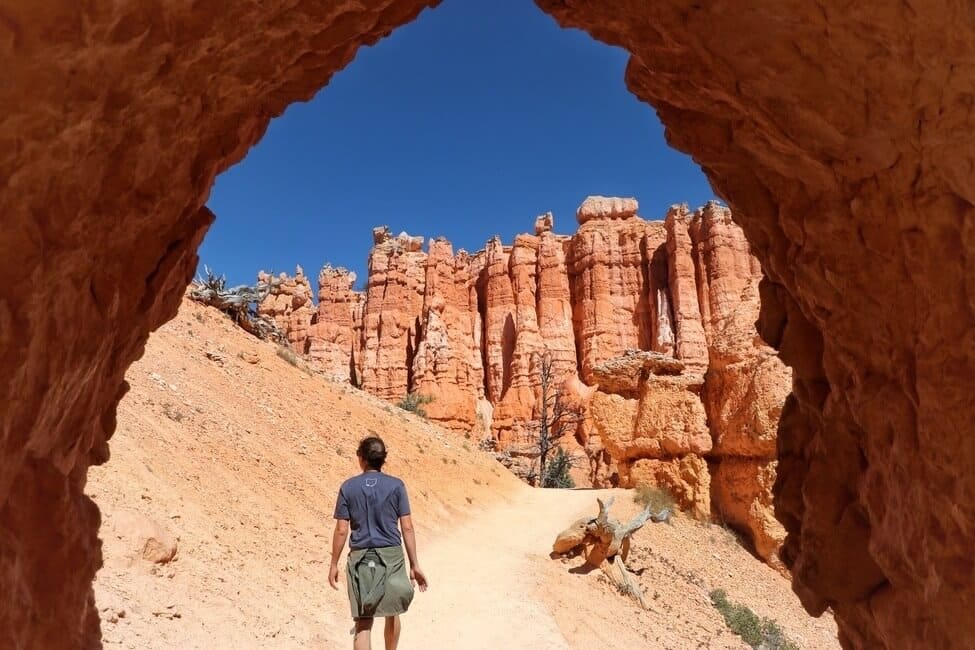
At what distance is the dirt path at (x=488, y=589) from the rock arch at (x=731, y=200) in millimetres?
4538

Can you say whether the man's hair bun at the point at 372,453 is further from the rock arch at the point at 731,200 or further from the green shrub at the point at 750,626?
the green shrub at the point at 750,626

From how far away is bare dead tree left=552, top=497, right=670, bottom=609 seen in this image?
12125 millimetres

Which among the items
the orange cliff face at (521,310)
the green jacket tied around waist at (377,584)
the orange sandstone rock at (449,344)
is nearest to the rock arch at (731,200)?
the green jacket tied around waist at (377,584)

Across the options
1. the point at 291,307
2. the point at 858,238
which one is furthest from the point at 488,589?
the point at 291,307

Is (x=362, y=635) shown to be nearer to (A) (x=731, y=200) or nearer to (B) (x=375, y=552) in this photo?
(B) (x=375, y=552)

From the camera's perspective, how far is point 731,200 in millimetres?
4914

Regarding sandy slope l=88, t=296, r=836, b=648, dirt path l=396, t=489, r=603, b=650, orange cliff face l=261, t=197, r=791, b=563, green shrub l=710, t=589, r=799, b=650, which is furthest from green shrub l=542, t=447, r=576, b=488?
green shrub l=710, t=589, r=799, b=650

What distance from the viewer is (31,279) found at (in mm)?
2678

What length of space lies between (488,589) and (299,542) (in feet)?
10.6

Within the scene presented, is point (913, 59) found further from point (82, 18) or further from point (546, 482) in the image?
point (546, 482)

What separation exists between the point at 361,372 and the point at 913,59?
4909 centimetres

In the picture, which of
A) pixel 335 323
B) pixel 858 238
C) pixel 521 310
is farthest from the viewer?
pixel 335 323

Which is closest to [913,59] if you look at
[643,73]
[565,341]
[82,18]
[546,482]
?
[643,73]

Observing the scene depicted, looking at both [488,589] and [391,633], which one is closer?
[391,633]
